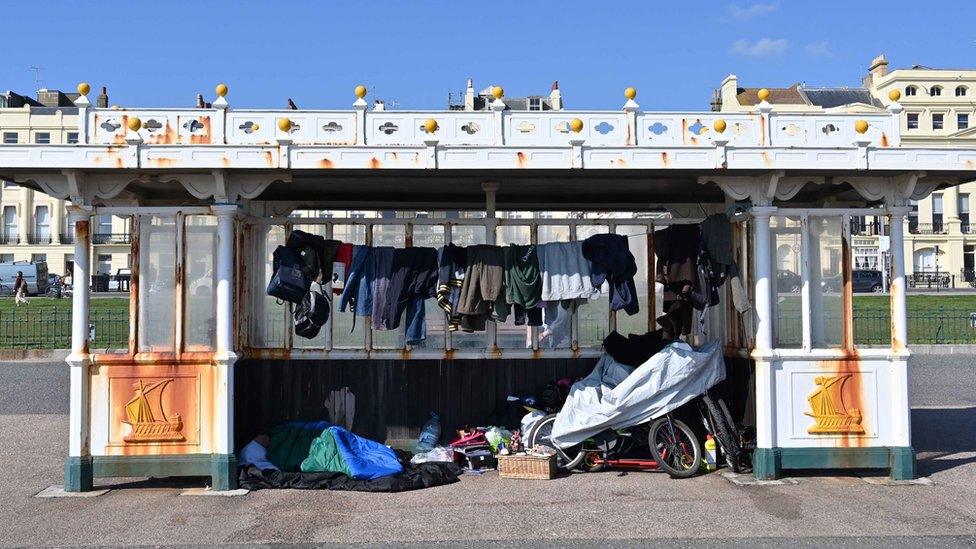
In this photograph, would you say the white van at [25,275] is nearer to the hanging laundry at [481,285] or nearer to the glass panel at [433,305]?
the glass panel at [433,305]

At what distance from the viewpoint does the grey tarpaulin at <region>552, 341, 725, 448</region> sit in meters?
8.61

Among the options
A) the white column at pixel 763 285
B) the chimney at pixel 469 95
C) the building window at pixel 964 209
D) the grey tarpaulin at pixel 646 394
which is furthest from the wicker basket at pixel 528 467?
the building window at pixel 964 209

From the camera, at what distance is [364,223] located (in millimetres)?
9586

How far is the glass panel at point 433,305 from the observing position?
9.64 m

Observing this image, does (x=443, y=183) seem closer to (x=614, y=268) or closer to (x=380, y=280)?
(x=380, y=280)

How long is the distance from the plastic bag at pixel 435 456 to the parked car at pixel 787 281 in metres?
3.57

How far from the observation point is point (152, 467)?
8227mm

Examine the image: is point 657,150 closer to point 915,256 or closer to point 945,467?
point 945,467

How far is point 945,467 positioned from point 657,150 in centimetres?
432

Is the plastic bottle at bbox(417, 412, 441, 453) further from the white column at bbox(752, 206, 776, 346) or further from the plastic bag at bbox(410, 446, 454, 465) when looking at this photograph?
the white column at bbox(752, 206, 776, 346)

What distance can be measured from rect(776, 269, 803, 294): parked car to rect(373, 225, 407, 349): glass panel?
375 centimetres

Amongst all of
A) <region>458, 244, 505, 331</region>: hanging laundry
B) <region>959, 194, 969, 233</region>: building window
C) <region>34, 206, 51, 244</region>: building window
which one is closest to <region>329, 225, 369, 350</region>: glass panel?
<region>458, 244, 505, 331</region>: hanging laundry

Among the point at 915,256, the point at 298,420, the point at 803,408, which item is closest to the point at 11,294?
the point at 298,420


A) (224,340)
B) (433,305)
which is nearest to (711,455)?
(433,305)
